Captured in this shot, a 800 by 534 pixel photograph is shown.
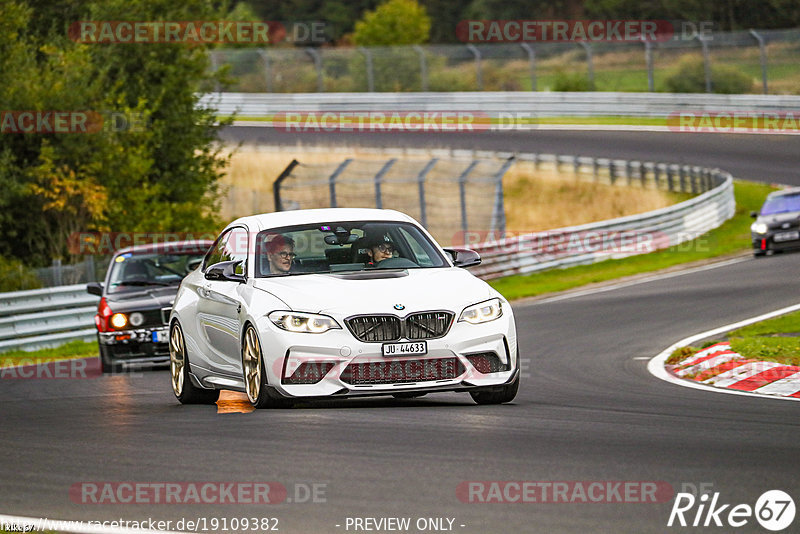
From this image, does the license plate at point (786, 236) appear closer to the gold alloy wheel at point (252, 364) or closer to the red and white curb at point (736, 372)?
the red and white curb at point (736, 372)

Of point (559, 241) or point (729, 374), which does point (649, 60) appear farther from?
point (729, 374)

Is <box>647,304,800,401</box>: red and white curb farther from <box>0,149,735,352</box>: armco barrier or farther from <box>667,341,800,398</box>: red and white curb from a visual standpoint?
<box>0,149,735,352</box>: armco barrier

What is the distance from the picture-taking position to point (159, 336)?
16453 millimetres

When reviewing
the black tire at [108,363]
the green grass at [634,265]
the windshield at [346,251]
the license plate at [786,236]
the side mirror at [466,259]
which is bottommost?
the green grass at [634,265]

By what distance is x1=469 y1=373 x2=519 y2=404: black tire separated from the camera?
10109 millimetres

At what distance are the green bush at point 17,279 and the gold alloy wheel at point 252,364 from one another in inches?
546

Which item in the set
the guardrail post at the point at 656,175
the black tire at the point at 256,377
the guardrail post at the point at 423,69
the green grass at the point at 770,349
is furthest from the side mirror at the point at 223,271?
the guardrail post at the point at 423,69

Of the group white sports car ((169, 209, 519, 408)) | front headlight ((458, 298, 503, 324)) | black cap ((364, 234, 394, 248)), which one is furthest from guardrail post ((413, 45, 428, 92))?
front headlight ((458, 298, 503, 324))

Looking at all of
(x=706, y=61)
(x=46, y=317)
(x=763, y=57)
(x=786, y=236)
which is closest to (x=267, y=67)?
(x=706, y=61)

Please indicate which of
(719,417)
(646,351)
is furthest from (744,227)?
(719,417)

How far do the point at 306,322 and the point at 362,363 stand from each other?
0.49m

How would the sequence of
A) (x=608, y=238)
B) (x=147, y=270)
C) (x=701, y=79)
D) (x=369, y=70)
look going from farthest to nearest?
1. (x=369, y=70)
2. (x=701, y=79)
3. (x=608, y=238)
4. (x=147, y=270)

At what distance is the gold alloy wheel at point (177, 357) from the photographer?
38.3 ft

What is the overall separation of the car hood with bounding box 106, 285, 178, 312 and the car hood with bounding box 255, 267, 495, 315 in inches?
254
